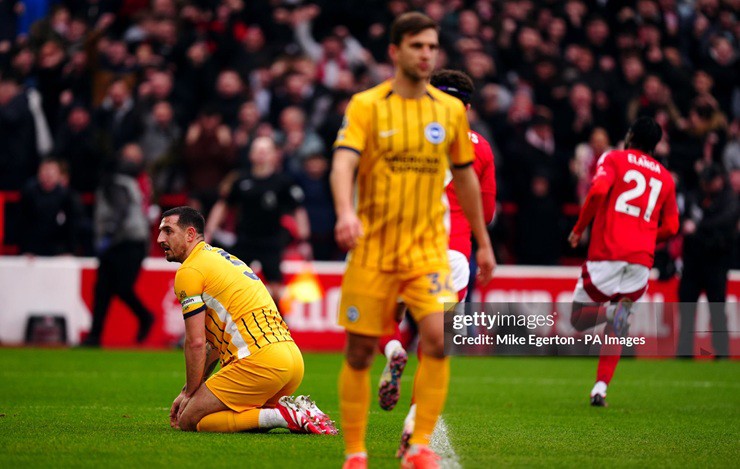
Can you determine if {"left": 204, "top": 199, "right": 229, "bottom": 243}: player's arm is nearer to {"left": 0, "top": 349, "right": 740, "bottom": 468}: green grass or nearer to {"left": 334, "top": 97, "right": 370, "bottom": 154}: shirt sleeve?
{"left": 0, "top": 349, "right": 740, "bottom": 468}: green grass

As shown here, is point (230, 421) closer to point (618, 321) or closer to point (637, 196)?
point (618, 321)

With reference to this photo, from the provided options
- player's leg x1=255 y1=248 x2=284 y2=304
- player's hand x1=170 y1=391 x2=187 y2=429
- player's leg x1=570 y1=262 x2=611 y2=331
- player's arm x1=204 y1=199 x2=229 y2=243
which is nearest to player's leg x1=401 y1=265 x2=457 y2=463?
player's hand x1=170 y1=391 x2=187 y2=429

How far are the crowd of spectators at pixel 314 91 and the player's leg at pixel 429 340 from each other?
11.0 m

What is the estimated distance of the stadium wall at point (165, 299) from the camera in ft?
55.3

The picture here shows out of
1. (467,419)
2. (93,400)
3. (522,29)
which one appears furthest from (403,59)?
(522,29)

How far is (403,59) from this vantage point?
6.26m

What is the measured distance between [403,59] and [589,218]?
4835mm

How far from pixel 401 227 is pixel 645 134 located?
16.9 ft

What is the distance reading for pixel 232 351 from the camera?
27.2 ft

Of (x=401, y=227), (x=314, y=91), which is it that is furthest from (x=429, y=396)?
(x=314, y=91)

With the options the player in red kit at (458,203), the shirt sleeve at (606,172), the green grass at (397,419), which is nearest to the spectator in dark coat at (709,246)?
the green grass at (397,419)

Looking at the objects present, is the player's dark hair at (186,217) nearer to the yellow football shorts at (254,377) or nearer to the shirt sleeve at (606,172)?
the yellow football shorts at (254,377)

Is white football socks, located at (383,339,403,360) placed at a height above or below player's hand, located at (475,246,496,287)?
below

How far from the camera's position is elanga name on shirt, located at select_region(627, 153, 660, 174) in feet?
35.6
